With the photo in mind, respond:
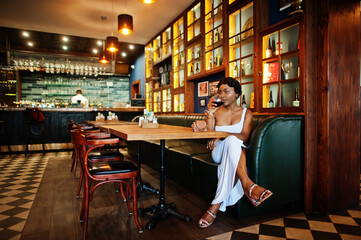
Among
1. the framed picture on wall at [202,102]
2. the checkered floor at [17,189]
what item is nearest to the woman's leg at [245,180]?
the checkered floor at [17,189]

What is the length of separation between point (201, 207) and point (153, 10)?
16.0ft

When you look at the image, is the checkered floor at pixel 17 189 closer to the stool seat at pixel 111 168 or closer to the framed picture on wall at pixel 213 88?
the stool seat at pixel 111 168

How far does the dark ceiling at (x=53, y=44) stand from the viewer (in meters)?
7.89

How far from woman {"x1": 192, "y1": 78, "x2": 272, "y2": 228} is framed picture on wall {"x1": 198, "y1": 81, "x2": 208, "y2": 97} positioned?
2553 mm

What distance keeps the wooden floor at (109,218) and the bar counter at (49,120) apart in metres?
3.68

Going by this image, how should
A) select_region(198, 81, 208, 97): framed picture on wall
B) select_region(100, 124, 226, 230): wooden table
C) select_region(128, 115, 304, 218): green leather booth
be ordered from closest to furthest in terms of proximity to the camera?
select_region(100, 124, 226, 230): wooden table → select_region(128, 115, 304, 218): green leather booth → select_region(198, 81, 208, 97): framed picture on wall

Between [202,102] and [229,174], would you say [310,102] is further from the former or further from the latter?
[202,102]

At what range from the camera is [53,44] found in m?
9.09

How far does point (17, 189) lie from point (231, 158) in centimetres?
301

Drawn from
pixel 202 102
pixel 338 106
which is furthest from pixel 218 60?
pixel 338 106

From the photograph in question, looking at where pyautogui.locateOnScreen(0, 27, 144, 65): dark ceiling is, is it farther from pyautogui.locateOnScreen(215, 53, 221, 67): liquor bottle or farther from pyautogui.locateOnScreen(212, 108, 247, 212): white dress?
pyautogui.locateOnScreen(212, 108, 247, 212): white dress

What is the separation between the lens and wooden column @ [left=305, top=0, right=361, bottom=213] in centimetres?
247

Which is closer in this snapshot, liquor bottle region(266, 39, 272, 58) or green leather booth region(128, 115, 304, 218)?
green leather booth region(128, 115, 304, 218)

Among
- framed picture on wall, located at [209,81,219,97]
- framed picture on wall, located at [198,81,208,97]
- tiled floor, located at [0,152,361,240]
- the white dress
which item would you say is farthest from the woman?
framed picture on wall, located at [198,81,208,97]
